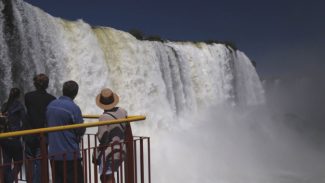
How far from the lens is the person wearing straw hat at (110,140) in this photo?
4.80 metres

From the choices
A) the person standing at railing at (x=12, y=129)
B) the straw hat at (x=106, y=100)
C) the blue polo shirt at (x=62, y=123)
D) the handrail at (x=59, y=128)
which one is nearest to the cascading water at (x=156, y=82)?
the person standing at railing at (x=12, y=129)

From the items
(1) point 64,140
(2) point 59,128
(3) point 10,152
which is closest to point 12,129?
(3) point 10,152

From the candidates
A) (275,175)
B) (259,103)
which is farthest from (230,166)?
(259,103)

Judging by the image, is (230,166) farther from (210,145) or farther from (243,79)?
(243,79)

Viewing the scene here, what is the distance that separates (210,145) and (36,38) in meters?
9.71

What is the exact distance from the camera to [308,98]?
5212 centimetres

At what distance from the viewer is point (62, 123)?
14.7 feet

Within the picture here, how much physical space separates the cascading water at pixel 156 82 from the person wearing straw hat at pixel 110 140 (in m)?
5.73

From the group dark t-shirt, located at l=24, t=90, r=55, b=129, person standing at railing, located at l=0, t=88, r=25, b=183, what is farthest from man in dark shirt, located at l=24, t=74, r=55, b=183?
person standing at railing, located at l=0, t=88, r=25, b=183

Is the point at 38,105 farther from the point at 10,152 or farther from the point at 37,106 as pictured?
the point at 10,152

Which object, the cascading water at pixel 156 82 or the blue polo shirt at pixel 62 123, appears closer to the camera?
the blue polo shirt at pixel 62 123

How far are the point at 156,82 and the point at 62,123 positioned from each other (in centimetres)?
1384

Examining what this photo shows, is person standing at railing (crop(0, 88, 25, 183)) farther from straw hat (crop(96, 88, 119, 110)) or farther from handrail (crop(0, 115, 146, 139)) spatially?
handrail (crop(0, 115, 146, 139))

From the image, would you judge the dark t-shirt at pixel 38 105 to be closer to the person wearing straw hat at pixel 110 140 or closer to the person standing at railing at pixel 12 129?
the person standing at railing at pixel 12 129
